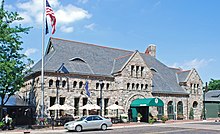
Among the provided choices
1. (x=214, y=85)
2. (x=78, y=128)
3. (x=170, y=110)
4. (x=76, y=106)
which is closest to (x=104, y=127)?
(x=78, y=128)

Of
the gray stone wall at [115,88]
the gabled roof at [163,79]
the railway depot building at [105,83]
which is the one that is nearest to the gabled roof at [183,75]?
the railway depot building at [105,83]

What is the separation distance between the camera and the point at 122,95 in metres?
39.5

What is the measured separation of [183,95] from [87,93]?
19.0 m

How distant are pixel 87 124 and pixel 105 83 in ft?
43.2

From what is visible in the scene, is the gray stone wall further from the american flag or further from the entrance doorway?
the american flag

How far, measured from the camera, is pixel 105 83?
132ft

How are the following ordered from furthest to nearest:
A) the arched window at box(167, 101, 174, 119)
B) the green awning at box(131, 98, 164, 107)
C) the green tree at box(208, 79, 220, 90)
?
the green tree at box(208, 79, 220, 90)
the arched window at box(167, 101, 174, 119)
the green awning at box(131, 98, 164, 107)

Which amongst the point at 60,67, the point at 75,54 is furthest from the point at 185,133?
the point at 75,54

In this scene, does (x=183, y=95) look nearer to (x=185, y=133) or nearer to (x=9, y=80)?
(x=185, y=133)

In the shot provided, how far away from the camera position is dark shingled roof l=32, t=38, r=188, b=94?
3815cm

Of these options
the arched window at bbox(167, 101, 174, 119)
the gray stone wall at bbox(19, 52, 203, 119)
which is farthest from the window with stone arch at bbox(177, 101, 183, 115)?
the arched window at bbox(167, 101, 174, 119)

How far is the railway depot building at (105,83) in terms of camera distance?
118ft

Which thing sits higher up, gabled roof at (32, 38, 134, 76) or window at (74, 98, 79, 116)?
gabled roof at (32, 38, 134, 76)

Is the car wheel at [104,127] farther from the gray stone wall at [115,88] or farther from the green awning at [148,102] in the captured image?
the green awning at [148,102]
